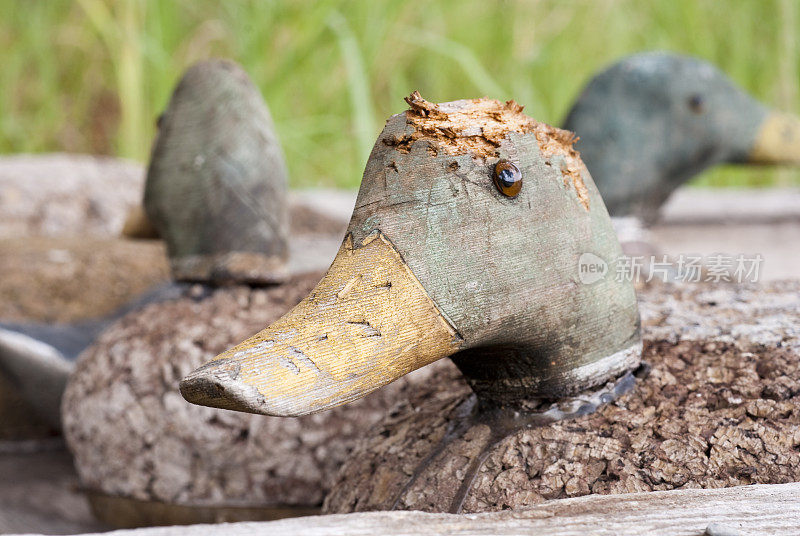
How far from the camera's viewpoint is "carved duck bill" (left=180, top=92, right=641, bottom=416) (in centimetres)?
69

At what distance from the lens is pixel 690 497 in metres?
0.70

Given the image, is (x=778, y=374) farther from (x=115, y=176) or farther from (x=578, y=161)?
(x=115, y=176)

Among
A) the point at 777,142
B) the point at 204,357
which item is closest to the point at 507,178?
the point at 204,357

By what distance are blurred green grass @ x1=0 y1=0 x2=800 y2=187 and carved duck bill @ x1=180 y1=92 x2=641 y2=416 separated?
1.66 m

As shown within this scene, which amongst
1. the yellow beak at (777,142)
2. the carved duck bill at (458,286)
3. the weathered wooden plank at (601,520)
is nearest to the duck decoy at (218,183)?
the carved duck bill at (458,286)

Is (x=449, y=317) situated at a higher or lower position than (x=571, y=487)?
higher

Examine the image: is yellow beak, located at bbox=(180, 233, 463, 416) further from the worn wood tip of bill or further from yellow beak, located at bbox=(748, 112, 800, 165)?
yellow beak, located at bbox=(748, 112, 800, 165)

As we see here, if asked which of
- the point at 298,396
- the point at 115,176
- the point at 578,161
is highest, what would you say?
the point at 578,161

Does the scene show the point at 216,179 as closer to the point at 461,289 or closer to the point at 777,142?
the point at 461,289

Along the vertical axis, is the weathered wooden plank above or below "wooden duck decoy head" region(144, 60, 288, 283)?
below

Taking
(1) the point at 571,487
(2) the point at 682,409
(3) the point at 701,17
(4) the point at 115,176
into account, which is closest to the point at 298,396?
(1) the point at 571,487

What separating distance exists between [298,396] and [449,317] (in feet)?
0.47

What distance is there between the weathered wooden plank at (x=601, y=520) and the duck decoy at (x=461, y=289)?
85 millimetres

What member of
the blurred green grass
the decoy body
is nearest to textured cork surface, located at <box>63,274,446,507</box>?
the decoy body
